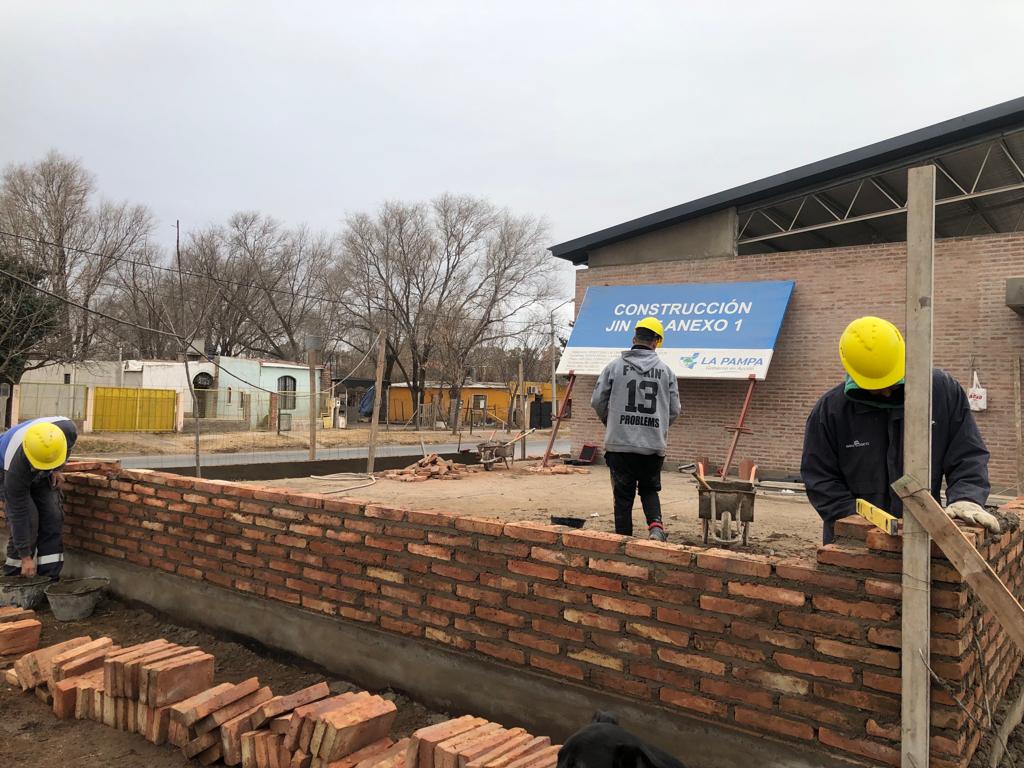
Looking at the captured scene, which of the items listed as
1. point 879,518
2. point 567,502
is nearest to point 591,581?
point 879,518

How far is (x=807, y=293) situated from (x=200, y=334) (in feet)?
122

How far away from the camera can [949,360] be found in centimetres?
1140

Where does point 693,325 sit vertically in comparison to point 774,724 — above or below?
above

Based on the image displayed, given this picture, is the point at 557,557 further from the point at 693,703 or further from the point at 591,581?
the point at 693,703

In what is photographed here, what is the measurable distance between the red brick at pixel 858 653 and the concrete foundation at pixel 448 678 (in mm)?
365

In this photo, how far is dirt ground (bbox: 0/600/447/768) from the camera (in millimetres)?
3229

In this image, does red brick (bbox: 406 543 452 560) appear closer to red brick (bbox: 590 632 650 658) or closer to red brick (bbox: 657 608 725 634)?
red brick (bbox: 590 632 650 658)

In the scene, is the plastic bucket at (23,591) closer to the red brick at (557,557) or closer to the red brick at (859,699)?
the red brick at (557,557)

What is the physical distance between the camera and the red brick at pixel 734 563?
8.56ft

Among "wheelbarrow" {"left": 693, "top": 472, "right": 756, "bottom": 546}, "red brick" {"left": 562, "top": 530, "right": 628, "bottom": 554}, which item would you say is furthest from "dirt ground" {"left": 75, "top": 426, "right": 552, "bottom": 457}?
"red brick" {"left": 562, "top": 530, "right": 628, "bottom": 554}

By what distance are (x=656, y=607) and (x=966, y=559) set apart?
1165 millimetres

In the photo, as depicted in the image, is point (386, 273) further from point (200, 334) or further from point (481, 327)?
point (200, 334)

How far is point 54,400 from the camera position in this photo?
25.3m

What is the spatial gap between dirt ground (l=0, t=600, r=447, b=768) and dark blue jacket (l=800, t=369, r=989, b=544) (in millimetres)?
2169
